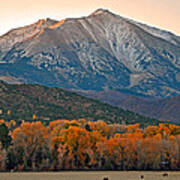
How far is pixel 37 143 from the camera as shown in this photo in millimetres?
131000

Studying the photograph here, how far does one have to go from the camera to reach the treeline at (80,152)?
12494cm

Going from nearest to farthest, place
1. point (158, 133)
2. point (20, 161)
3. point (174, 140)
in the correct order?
point (20, 161) < point (174, 140) < point (158, 133)

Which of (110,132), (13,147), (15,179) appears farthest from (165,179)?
(110,132)

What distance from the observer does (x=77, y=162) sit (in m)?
129

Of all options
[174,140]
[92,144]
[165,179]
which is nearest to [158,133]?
[174,140]

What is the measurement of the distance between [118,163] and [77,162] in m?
9.90

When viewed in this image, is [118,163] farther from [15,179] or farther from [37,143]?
[15,179]

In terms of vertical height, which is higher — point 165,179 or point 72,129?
point 72,129

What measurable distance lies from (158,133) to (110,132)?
1609cm

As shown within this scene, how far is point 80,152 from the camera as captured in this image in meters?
130

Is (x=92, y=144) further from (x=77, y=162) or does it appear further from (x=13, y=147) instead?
(x=13, y=147)

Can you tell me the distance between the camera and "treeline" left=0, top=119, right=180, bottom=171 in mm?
124938

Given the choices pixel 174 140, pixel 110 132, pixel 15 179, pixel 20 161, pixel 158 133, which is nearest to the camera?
pixel 15 179

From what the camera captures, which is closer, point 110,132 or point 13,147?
point 13,147
